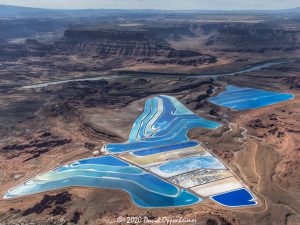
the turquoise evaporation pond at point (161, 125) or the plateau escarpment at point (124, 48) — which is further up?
the plateau escarpment at point (124, 48)

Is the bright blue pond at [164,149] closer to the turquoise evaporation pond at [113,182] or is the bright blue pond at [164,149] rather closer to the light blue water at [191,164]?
the turquoise evaporation pond at [113,182]

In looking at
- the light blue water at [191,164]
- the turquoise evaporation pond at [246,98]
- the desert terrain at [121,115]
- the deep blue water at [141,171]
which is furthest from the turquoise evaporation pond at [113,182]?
the turquoise evaporation pond at [246,98]

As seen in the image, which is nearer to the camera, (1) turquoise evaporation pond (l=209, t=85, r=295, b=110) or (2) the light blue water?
(2) the light blue water

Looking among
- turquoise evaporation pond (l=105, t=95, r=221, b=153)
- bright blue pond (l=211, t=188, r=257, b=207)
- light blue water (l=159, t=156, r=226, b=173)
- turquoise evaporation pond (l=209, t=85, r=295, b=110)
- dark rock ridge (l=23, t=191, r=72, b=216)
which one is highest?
turquoise evaporation pond (l=209, t=85, r=295, b=110)

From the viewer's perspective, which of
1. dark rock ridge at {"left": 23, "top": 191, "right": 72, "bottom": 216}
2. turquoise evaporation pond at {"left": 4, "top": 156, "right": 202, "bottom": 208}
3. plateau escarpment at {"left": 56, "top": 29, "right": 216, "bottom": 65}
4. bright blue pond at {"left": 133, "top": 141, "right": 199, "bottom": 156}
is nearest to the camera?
dark rock ridge at {"left": 23, "top": 191, "right": 72, "bottom": 216}

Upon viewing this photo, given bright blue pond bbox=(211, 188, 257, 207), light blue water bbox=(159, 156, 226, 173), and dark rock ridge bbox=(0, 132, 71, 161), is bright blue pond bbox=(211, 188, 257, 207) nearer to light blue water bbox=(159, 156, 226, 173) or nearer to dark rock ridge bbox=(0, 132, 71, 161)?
light blue water bbox=(159, 156, 226, 173)

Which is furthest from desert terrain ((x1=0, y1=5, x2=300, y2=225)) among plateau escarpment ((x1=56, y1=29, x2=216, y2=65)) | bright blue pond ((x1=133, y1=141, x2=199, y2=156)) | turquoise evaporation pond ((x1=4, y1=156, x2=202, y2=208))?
bright blue pond ((x1=133, y1=141, x2=199, y2=156))

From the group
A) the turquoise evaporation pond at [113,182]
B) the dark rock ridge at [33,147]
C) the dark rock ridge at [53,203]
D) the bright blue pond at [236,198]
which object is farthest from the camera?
the dark rock ridge at [33,147]

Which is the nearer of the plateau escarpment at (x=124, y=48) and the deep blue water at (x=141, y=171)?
the deep blue water at (x=141, y=171)
